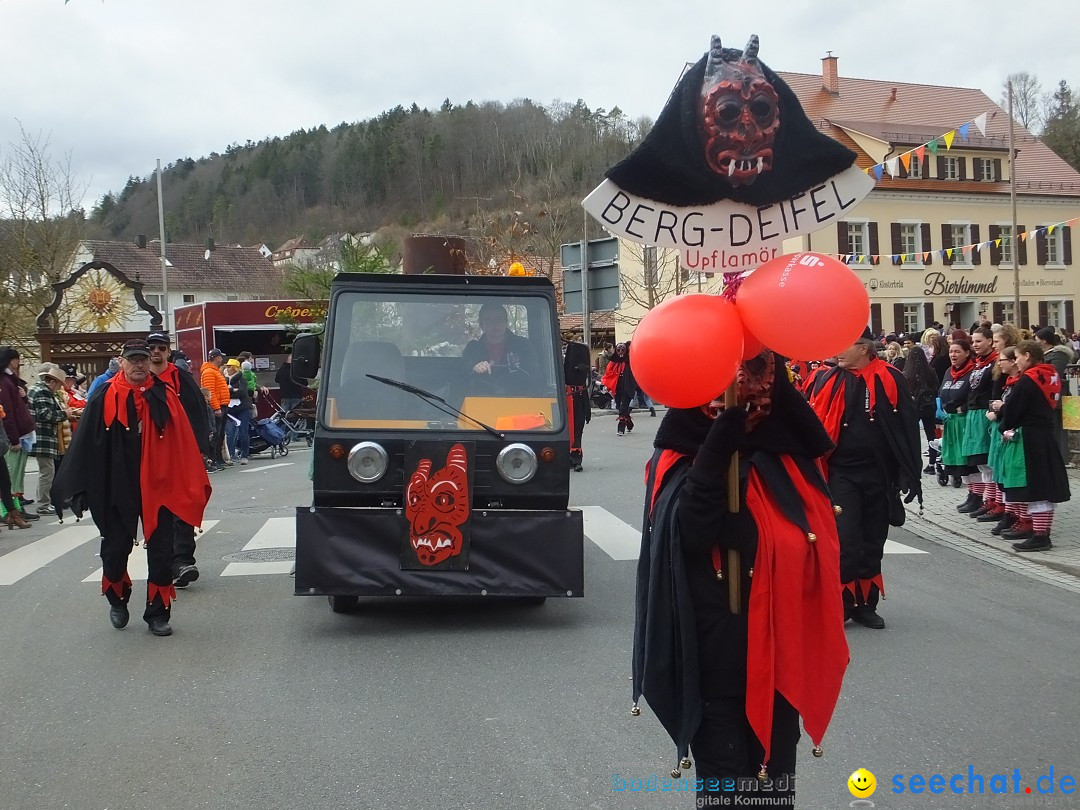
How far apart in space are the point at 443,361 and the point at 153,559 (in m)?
2.25

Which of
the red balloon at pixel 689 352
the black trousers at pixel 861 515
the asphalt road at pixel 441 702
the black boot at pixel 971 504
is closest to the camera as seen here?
the red balloon at pixel 689 352

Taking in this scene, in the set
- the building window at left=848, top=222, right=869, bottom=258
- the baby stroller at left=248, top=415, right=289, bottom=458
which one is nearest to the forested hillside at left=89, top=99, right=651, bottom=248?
the building window at left=848, top=222, right=869, bottom=258

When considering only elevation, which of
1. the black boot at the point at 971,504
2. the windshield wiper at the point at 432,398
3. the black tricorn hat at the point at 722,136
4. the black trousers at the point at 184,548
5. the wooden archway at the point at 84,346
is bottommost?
the black boot at the point at 971,504

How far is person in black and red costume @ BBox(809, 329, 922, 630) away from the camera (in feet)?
21.2

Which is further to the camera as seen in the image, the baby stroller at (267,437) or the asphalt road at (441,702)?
the baby stroller at (267,437)

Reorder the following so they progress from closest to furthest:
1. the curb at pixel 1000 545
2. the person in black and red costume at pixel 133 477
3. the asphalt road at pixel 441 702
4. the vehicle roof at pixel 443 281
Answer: the asphalt road at pixel 441 702, the person in black and red costume at pixel 133 477, the vehicle roof at pixel 443 281, the curb at pixel 1000 545

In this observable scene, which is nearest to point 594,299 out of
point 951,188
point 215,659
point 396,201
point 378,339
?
point 378,339

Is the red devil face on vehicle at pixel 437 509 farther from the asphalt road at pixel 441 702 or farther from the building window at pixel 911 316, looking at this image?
the building window at pixel 911 316

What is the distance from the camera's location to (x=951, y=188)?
155 feet

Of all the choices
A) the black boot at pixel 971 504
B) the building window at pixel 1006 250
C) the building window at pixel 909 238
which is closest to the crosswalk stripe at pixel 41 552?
the black boot at pixel 971 504

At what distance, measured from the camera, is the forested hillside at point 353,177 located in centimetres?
7800

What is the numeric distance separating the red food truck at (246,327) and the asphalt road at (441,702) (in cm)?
1796

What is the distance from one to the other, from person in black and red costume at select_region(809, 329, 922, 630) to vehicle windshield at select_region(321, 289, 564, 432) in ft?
5.88

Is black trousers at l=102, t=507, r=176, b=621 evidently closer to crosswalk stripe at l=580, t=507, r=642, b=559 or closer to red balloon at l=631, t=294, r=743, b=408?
crosswalk stripe at l=580, t=507, r=642, b=559
